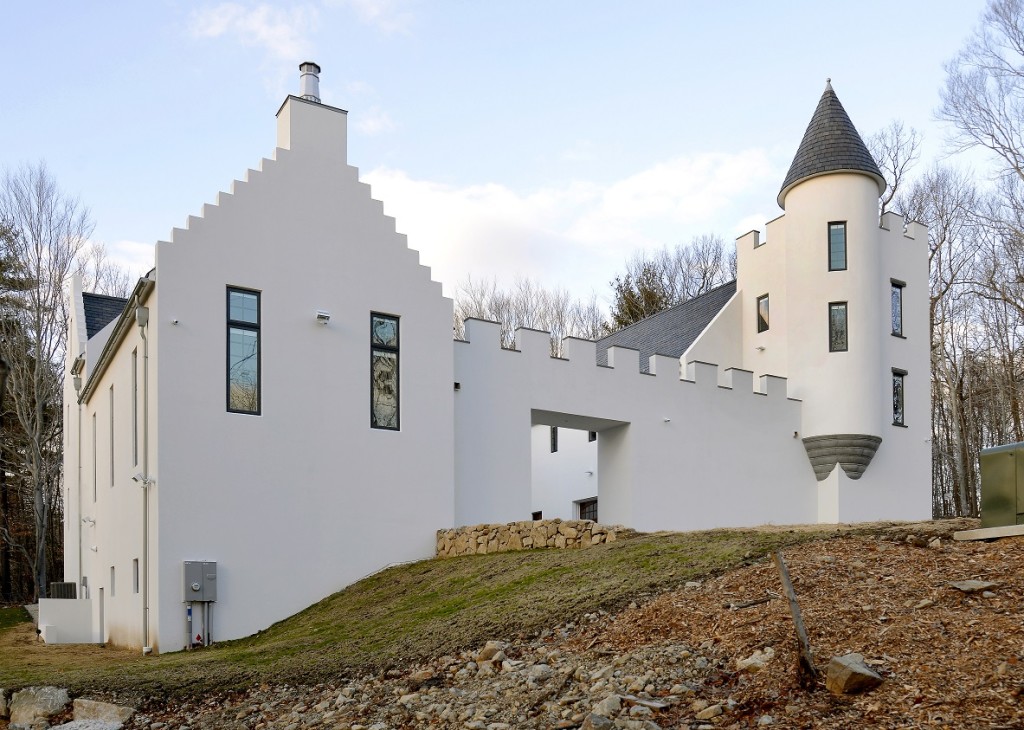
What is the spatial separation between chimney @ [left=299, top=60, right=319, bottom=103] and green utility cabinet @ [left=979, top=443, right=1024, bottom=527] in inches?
476

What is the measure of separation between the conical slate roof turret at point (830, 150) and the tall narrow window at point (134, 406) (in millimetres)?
14861

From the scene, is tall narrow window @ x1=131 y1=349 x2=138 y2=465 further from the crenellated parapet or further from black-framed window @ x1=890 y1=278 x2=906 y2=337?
black-framed window @ x1=890 y1=278 x2=906 y2=337

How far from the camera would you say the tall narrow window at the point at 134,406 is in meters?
16.6

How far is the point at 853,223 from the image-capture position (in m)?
22.7

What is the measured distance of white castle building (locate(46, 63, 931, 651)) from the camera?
15297mm

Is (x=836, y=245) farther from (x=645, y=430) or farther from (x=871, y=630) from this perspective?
(x=871, y=630)

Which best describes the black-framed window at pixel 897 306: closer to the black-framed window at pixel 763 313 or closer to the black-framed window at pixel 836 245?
the black-framed window at pixel 836 245

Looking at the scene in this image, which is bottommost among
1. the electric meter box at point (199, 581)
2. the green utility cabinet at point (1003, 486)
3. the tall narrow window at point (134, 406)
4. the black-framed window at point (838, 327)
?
the electric meter box at point (199, 581)

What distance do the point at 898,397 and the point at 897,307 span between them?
2.12 meters

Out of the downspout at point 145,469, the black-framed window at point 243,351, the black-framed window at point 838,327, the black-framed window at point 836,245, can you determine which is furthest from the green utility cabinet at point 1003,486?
the black-framed window at point 836,245

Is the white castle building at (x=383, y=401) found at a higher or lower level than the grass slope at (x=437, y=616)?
higher

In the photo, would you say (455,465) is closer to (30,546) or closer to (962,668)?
(962,668)

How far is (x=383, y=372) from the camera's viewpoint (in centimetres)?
1723

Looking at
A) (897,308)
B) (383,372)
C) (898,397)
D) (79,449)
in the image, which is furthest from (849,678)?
(79,449)
